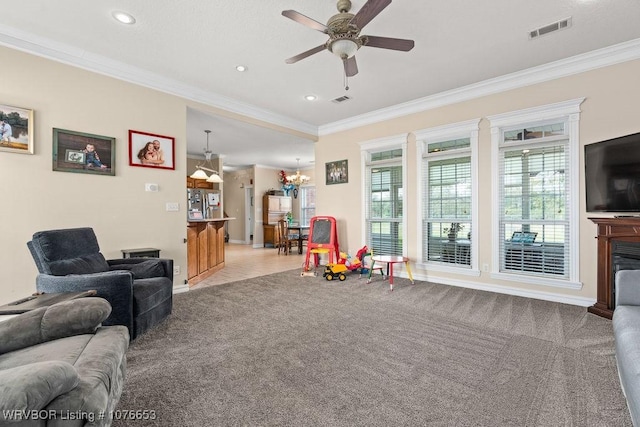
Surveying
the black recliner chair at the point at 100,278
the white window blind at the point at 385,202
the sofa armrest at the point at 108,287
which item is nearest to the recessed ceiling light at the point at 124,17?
the black recliner chair at the point at 100,278

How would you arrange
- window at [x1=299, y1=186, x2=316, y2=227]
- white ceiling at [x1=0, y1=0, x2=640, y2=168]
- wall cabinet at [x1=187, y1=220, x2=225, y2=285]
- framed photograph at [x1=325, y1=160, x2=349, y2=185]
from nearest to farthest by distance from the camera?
white ceiling at [x1=0, y1=0, x2=640, y2=168] → wall cabinet at [x1=187, y1=220, x2=225, y2=285] → framed photograph at [x1=325, y1=160, x2=349, y2=185] → window at [x1=299, y1=186, x2=316, y2=227]

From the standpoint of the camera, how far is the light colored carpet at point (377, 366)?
5.56 feet

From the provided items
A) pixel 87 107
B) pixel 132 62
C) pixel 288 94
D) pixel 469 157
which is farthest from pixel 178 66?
pixel 469 157

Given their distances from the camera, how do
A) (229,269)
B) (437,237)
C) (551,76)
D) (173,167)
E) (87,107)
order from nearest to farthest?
(87,107) → (551,76) → (173,167) → (437,237) → (229,269)

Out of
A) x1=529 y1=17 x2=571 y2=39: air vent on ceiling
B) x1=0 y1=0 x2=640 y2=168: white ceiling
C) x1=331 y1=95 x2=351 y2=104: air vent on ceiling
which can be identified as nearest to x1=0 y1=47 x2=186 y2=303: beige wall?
x1=0 y1=0 x2=640 y2=168: white ceiling

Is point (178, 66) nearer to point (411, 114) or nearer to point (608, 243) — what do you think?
point (411, 114)

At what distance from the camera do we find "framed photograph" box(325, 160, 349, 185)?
6039 millimetres

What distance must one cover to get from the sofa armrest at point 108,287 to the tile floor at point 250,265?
6.79ft

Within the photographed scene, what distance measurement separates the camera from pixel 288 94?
4641 millimetres

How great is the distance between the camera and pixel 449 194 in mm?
4797

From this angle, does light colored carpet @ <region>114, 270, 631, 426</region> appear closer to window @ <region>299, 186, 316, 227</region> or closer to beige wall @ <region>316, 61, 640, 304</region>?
beige wall @ <region>316, 61, 640, 304</region>

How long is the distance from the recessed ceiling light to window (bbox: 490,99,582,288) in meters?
4.50

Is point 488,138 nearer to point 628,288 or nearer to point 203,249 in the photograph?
point 628,288

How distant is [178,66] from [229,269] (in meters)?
3.73
